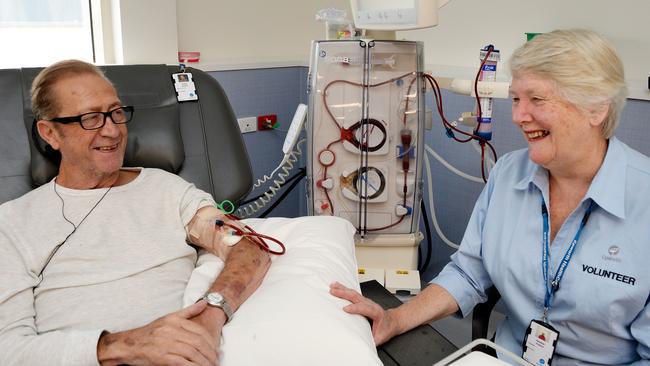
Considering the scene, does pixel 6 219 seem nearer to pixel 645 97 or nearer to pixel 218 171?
pixel 218 171

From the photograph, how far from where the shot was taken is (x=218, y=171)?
1.85 m

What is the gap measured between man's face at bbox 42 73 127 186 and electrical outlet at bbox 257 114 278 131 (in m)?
1.39

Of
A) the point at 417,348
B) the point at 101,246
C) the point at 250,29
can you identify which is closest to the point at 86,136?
the point at 101,246

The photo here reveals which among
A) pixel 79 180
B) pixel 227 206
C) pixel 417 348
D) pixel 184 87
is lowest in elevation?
pixel 417 348

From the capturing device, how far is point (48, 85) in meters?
1.58

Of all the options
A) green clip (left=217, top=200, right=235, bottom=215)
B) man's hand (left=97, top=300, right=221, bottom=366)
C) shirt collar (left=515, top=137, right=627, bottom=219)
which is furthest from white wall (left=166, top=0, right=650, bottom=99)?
man's hand (left=97, top=300, right=221, bottom=366)

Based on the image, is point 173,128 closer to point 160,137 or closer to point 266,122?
point 160,137

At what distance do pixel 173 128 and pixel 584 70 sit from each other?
3.66 feet

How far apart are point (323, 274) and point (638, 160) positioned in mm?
754

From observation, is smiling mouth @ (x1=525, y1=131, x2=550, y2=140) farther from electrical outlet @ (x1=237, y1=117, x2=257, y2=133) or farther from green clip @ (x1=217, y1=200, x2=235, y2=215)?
electrical outlet @ (x1=237, y1=117, x2=257, y2=133)

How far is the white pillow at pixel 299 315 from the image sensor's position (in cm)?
123

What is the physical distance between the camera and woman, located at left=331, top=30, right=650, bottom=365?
1.30 m

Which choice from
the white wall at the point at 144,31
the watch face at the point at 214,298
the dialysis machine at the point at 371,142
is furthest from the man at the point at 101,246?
the white wall at the point at 144,31

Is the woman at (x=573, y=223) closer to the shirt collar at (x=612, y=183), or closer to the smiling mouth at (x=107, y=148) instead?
the shirt collar at (x=612, y=183)
